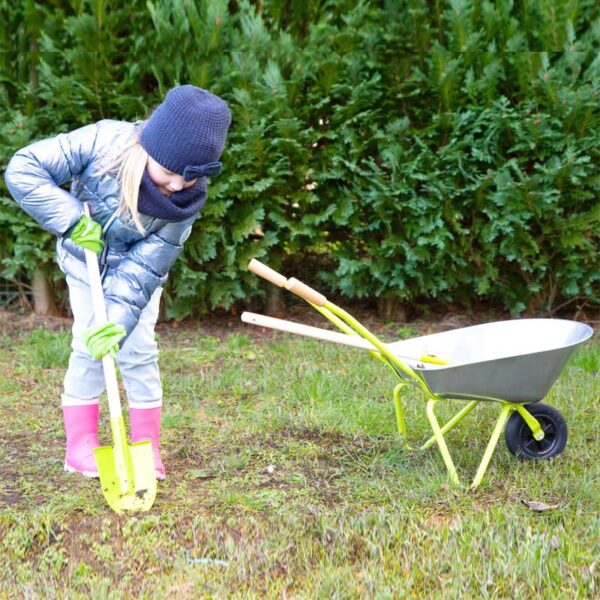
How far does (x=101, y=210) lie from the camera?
3.24 metres

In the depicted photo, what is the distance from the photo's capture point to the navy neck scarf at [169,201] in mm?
3037

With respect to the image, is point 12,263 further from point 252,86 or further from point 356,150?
point 356,150

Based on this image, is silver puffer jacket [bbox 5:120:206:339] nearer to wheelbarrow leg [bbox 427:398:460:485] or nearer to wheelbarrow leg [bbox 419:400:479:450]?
wheelbarrow leg [bbox 427:398:460:485]

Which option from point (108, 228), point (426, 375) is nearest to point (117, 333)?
point (108, 228)

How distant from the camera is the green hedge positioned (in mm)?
5297

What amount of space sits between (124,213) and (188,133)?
44 centimetres

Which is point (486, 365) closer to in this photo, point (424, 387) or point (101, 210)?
point (424, 387)

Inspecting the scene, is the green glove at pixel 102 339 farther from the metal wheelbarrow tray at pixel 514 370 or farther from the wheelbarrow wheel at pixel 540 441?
the wheelbarrow wheel at pixel 540 441

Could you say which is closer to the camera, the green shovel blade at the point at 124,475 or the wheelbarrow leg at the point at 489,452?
the green shovel blade at the point at 124,475

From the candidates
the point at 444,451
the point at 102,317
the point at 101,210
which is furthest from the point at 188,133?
the point at 444,451

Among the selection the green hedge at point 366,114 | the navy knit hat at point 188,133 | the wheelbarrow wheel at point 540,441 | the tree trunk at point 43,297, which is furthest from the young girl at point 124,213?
the tree trunk at point 43,297

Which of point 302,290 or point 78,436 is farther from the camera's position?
point 78,436

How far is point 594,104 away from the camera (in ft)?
17.0

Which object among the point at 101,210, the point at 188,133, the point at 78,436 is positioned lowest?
the point at 78,436
